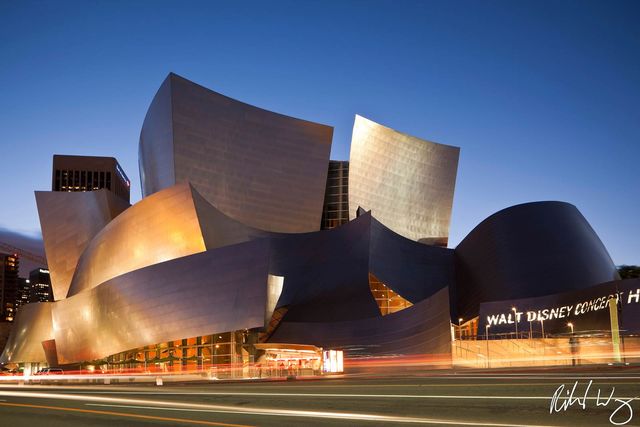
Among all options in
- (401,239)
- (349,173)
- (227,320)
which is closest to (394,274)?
(401,239)

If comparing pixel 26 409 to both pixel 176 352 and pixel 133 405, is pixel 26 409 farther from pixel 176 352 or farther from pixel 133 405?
pixel 176 352

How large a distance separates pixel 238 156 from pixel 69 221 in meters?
14.8

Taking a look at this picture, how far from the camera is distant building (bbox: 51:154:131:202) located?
173375 millimetres

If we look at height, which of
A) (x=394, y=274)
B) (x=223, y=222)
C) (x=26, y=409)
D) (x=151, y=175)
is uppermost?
(x=151, y=175)

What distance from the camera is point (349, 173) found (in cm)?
5484

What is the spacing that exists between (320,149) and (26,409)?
41101 millimetres

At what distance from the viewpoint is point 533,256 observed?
153ft

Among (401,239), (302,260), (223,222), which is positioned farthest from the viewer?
(401,239)

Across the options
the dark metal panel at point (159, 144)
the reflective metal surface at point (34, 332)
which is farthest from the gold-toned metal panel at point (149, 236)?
the reflective metal surface at point (34, 332)

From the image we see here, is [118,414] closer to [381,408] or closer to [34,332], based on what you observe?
[381,408]

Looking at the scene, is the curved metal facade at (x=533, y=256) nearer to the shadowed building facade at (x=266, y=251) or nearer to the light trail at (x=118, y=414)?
the shadowed building facade at (x=266, y=251)

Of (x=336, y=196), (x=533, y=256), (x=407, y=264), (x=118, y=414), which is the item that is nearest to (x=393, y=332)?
(x=407, y=264)
